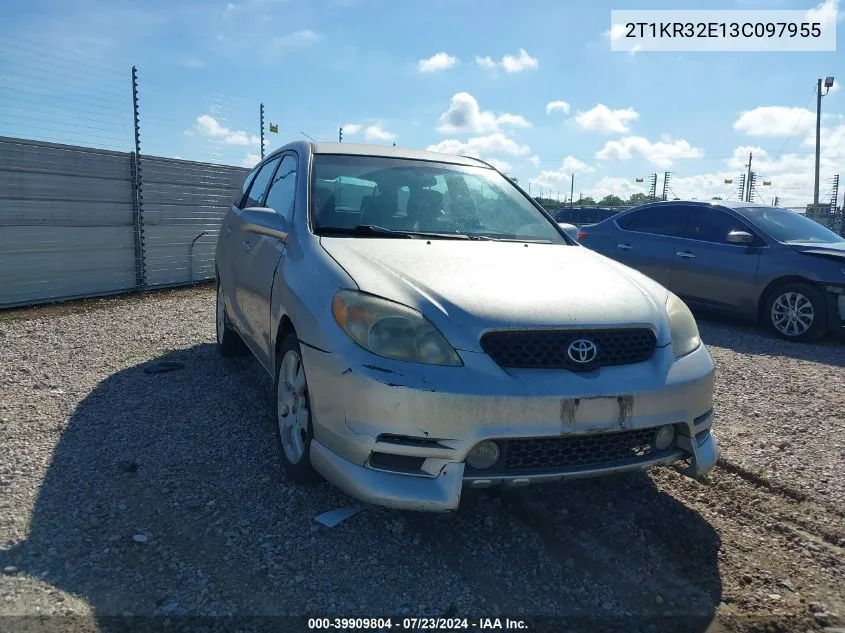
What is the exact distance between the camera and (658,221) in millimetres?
8906

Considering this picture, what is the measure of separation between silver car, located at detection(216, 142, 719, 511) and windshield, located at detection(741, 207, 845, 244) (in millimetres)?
5467

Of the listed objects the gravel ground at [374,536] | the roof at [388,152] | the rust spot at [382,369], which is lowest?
the gravel ground at [374,536]

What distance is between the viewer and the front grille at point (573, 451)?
2.57 m

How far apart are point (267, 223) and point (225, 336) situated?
6.84 feet

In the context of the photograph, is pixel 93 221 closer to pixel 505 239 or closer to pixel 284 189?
pixel 284 189

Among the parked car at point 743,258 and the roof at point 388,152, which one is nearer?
the roof at point 388,152

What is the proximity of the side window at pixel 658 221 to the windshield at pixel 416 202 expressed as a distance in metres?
5.06

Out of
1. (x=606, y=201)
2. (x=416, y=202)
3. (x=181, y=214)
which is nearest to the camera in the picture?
(x=416, y=202)

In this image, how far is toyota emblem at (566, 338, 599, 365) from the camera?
2.65 m

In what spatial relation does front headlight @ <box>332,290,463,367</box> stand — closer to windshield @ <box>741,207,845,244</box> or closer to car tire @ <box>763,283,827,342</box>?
car tire @ <box>763,283,827,342</box>

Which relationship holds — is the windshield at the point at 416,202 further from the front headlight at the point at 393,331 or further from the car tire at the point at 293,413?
the front headlight at the point at 393,331

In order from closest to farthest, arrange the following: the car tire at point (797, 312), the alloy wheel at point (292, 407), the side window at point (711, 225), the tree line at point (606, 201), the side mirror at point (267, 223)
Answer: the alloy wheel at point (292, 407) < the side mirror at point (267, 223) < the car tire at point (797, 312) < the side window at point (711, 225) < the tree line at point (606, 201)

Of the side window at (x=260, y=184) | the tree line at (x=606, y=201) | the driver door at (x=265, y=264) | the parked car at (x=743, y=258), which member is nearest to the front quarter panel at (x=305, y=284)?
the driver door at (x=265, y=264)

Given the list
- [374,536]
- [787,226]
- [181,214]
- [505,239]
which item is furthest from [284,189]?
[181,214]
